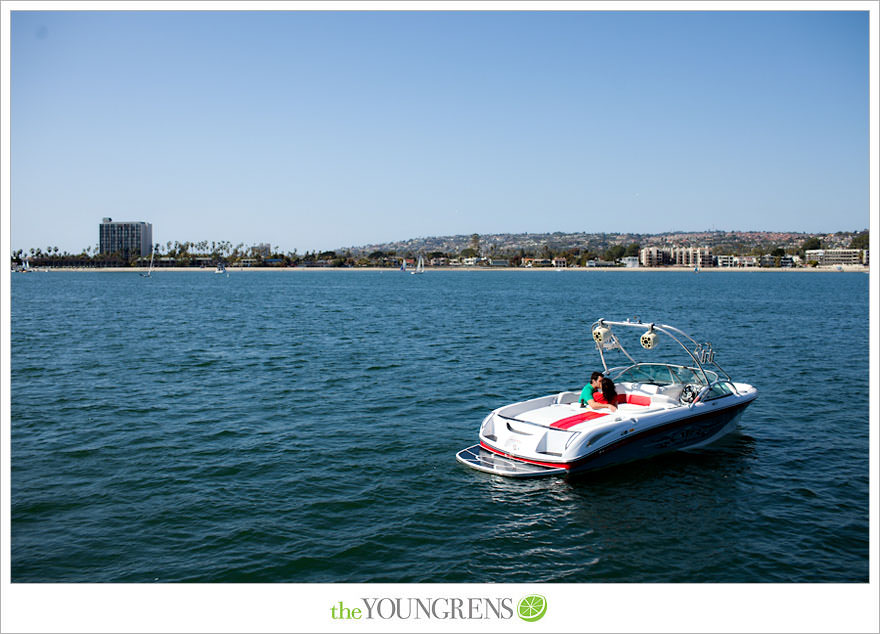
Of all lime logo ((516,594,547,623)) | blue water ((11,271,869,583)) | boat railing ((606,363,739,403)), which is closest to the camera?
lime logo ((516,594,547,623))

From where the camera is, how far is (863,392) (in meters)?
24.0

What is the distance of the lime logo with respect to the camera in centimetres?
768

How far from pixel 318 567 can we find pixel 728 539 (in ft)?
23.9

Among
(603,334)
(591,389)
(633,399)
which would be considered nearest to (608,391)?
(591,389)

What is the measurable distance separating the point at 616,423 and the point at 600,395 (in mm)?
1793

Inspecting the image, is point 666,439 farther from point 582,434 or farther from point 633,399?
point 582,434

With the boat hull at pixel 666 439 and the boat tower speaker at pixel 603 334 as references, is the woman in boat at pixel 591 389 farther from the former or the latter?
the boat hull at pixel 666 439

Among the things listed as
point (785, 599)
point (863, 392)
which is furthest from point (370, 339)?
point (785, 599)

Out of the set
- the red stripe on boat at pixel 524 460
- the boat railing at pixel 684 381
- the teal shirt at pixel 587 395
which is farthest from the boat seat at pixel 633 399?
the red stripe on boat at pixel 524 460

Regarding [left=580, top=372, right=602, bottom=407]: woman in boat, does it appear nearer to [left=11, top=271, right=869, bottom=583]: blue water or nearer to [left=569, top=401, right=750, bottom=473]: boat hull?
[left=569, top=401, right=750, bottom=473]: boat hull

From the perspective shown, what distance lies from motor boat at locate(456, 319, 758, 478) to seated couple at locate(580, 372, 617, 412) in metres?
0.13

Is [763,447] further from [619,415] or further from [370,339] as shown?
[370,339]

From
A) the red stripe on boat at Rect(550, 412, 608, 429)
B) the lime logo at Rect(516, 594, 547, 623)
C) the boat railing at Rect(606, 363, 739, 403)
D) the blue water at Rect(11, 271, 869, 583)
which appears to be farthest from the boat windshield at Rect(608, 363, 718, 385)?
the lime logo at Rect(516, 594, 547, 623)

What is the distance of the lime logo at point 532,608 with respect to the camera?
25.2 feet
